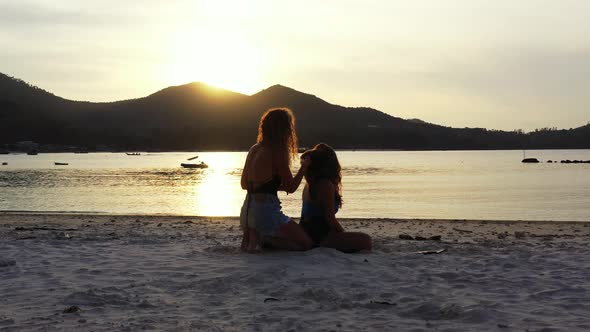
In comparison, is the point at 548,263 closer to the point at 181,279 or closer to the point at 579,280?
the point at 579,280

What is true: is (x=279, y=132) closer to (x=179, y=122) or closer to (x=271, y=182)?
(x=271, y=182)

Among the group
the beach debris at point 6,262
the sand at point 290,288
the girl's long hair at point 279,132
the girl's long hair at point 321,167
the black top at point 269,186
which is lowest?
the sand at point 290,288

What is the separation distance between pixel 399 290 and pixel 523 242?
16.0ft

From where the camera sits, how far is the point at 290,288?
620cm

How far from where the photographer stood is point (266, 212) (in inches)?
319

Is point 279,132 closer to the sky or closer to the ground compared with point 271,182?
closer to the sky

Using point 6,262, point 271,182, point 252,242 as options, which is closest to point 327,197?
point 271,182

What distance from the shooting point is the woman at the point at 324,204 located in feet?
26.6

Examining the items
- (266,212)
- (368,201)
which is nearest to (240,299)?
(266,212)

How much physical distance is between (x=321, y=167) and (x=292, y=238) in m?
1.00

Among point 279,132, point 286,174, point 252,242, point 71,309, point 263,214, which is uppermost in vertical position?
point 279,132

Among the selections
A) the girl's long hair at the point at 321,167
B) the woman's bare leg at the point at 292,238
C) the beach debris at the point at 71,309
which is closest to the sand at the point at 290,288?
the beach debris at the point at 71,309

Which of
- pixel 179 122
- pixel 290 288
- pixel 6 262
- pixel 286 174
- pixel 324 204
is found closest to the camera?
pixel 290 288

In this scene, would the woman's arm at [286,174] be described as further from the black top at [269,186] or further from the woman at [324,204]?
the woman at [324,204]
